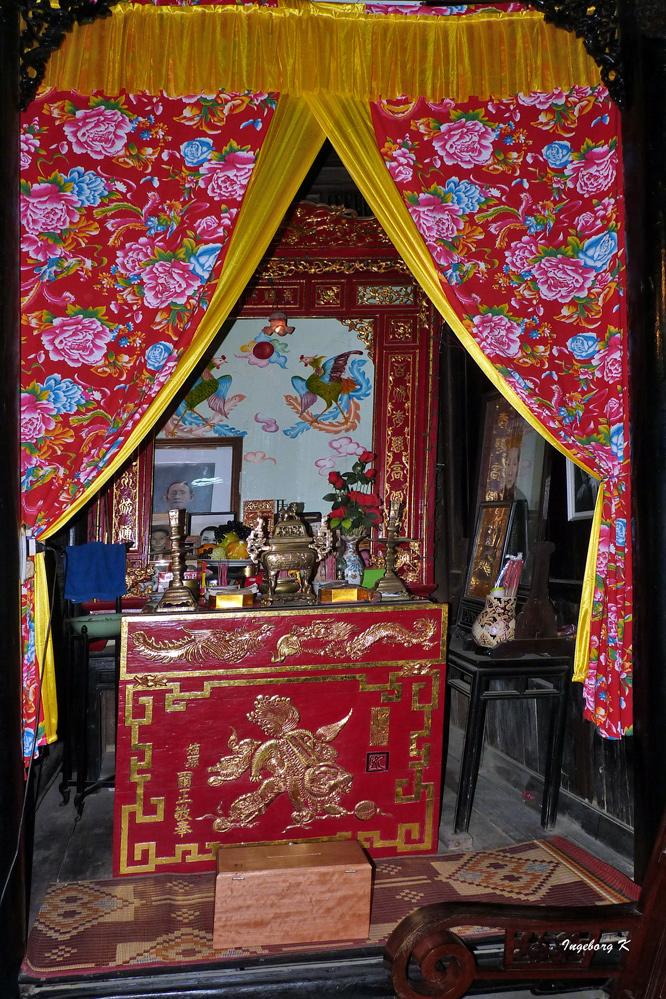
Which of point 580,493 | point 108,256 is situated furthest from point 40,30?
Result: point 580,493

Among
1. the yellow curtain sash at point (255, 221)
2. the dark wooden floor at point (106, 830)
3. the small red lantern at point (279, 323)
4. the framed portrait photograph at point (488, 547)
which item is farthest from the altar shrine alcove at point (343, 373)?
the yellow curtain sash at point (255, 221)

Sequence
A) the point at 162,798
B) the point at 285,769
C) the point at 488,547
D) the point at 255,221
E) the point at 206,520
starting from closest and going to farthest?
the point at 255,221 < the point at 162,798 < the point at 285,769 < the point at 488,547 < the point at 206,520

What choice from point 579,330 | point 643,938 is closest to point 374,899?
point 643,938

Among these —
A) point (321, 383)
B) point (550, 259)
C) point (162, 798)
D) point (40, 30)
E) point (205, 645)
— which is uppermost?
point (40, 30)

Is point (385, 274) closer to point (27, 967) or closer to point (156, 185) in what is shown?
point (156, 185)

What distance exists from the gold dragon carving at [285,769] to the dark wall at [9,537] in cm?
83

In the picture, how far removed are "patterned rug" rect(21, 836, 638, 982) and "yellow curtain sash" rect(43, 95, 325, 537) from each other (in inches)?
54.8

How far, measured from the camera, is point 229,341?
4.82m

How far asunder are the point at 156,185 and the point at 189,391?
2.23 metres

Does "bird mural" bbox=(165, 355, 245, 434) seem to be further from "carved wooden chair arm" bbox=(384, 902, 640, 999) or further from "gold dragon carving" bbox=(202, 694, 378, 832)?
"carved wooden chair arm" bbox=(384, 902, 640, 999)

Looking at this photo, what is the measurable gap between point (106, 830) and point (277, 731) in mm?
1069

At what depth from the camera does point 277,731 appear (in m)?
2.98

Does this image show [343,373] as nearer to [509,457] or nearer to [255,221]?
[509,457]

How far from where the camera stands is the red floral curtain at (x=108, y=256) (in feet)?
8.11
